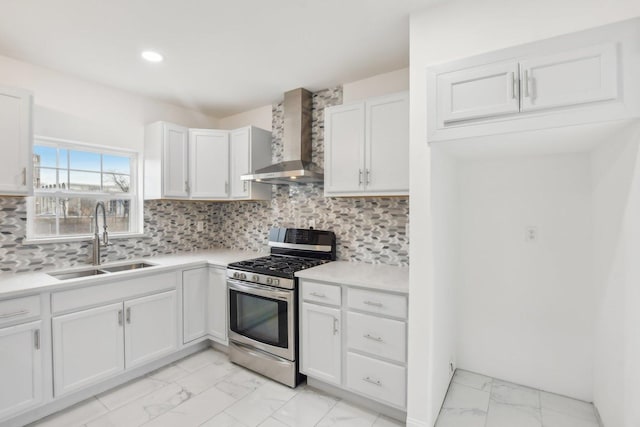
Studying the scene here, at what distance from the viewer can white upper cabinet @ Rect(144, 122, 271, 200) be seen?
10.7 ft

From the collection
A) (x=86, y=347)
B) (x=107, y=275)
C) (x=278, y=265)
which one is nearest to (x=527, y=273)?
(x=278, y=265)

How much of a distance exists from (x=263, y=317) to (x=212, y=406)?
70 centimetres

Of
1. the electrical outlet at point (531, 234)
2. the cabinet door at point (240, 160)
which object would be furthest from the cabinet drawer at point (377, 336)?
the cabinet door at point (240, 160)

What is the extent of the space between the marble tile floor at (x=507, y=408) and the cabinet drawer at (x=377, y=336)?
521 mm

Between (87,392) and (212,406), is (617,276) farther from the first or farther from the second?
(87,392)

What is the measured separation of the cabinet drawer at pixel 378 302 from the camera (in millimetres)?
1996

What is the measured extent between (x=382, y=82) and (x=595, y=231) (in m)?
1.95

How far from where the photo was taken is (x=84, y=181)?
2.98 m

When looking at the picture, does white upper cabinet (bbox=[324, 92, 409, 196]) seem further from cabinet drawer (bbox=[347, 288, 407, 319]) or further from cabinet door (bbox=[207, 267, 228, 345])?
cabinet door (bbox=[207, 267, 228, 345])

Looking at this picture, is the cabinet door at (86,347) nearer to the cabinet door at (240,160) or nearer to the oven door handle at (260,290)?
the oven door handle at (260,290)

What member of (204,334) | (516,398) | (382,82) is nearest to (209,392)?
(204,334)

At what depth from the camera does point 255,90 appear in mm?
3160

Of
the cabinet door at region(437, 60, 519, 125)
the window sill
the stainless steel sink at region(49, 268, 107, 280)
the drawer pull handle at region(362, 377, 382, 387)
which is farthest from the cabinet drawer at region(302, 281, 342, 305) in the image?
the window sill

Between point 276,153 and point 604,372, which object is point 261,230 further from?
point 604,372
